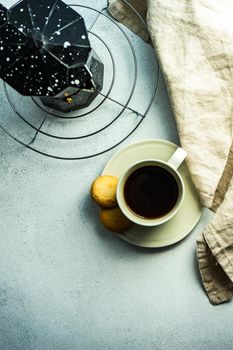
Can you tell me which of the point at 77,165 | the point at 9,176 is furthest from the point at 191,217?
the point at 9,176

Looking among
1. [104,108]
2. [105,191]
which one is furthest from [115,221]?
[104,108]

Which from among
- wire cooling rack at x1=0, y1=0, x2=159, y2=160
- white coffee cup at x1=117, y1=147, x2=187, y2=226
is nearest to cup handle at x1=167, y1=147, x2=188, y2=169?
white coffee cup at x1=117, y1=147, x2=187, y2=226

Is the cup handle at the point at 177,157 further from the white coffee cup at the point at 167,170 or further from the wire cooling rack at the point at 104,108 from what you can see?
the wire cooling rack at the point at 104,108

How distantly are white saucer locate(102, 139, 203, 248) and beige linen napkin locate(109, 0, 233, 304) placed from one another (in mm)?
18

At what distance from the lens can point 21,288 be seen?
79cm

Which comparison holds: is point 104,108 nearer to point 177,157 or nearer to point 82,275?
point 177,157

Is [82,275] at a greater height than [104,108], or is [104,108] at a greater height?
[104,108]

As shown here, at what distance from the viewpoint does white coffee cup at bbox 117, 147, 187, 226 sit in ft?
2.28

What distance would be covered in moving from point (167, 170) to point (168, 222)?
8 cm

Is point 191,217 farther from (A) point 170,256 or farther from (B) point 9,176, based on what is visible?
(B) point 9,176

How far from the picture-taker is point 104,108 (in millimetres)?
783

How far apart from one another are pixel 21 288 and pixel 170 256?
245mm

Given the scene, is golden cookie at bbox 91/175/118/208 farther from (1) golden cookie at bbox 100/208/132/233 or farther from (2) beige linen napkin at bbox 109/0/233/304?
(2) beige linen napkin at bbox 109/0/233/304

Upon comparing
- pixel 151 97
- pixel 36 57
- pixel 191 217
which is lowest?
pixel 191 217
